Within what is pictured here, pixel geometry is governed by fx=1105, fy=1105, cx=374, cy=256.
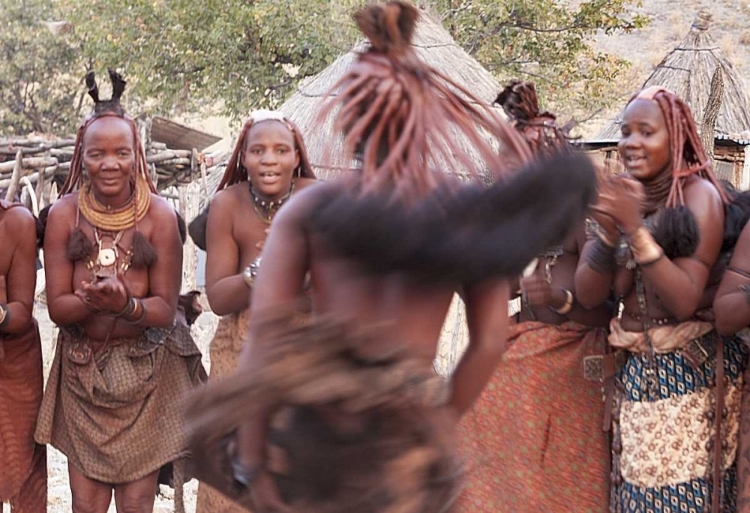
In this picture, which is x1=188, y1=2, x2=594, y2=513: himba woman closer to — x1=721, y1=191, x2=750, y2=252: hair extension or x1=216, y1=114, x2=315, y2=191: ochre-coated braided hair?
x1=721, y1=191, x2=750, y2=252: hair extension

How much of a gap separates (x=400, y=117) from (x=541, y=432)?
239cm

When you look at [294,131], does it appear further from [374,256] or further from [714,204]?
[374,256]

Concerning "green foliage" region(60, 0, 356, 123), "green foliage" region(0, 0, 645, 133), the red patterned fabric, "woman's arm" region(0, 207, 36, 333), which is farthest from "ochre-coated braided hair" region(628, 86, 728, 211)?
"green foliage" region(60, 0, 356, 123)

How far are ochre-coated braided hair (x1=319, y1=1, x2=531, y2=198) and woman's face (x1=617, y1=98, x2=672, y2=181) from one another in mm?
1601

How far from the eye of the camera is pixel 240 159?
15.4 ft

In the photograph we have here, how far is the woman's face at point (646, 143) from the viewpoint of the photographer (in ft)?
13.2

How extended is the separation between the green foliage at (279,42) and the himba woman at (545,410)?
10.1 meters

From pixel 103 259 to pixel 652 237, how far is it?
2.26 metres

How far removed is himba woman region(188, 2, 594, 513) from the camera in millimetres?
2186

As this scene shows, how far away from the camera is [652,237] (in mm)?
3900

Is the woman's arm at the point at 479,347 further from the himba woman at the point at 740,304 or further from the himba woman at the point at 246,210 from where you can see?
the himba woman at the point at 246,210

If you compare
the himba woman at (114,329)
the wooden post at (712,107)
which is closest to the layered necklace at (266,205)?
the himba woman at (114,329)

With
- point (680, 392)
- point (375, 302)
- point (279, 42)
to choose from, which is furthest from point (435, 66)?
point (375, 302)

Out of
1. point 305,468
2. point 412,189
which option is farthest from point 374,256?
point 305,468
